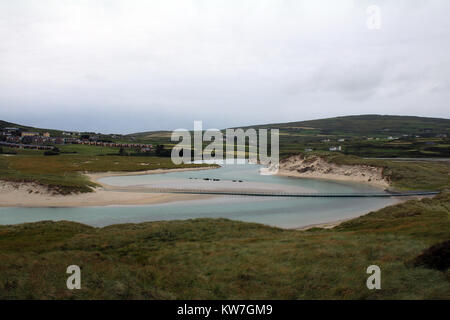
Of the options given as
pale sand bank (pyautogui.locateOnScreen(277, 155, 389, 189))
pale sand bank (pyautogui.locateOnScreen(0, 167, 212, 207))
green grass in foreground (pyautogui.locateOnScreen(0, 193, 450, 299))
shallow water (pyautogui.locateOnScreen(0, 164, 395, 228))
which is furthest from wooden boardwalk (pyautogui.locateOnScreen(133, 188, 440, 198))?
green grass in foreground (pyautogui.locateOnScreen(0, 193, 450, 299))

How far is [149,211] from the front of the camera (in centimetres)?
4891

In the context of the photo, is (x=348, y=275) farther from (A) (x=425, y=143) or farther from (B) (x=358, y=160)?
(A) (x=425, y=143)

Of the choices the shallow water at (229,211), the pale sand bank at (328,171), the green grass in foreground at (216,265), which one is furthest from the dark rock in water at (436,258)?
the pale sand bank at (328,171)

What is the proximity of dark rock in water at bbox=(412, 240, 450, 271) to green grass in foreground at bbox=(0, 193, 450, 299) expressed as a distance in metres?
0.50

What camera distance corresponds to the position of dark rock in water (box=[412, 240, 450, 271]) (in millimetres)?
15938

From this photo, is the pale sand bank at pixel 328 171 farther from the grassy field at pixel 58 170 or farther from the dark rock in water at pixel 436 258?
the dark rock in water at pixel 436 258

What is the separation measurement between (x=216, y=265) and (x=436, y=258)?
11927 millimetres

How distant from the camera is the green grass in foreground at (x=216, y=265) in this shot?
575 inches

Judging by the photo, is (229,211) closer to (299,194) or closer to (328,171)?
(299,194)

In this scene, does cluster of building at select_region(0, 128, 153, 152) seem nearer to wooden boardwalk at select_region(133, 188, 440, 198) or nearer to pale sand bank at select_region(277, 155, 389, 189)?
pale sand bank at select_region(277, 155, 389, 189)

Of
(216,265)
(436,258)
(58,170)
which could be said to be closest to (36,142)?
(58,170)

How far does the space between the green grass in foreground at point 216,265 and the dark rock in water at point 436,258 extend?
0.50 metres
